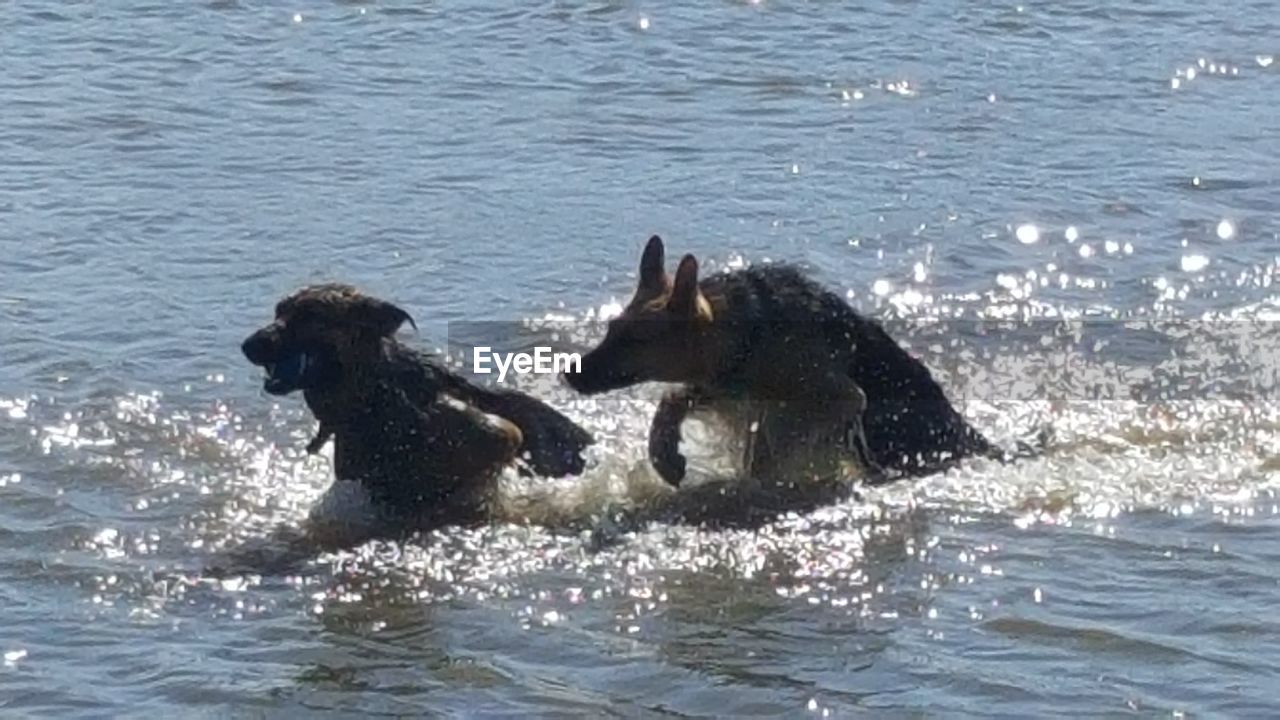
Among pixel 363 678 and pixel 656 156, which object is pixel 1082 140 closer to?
pixel 656 156

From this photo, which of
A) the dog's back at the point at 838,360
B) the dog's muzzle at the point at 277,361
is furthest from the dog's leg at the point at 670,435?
the dog's muzzle at the point at 277,361

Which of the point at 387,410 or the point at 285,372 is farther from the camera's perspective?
the point at 387,410

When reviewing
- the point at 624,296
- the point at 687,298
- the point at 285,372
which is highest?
the point at 687,298

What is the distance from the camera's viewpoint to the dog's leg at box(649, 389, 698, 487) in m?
9.56

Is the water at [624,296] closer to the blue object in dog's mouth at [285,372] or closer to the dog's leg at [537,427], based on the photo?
the dog's leg at [537,427]

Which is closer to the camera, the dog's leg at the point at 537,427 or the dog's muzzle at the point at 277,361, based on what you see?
the dog's muzzle at the point at 277,361

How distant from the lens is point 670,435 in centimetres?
969

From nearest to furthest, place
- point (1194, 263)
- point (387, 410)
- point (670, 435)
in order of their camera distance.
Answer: point (387, 410), point (670, 435), point (1194, 263)

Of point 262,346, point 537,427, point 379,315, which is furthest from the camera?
point 537,427

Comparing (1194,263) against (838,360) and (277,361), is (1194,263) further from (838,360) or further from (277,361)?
(277,361)

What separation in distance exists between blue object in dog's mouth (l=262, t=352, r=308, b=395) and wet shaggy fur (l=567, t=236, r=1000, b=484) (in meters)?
0.97

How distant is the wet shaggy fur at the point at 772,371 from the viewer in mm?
9531

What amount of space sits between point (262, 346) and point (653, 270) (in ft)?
4.66

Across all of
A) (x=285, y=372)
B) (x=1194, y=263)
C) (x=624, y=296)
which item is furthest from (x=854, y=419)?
(x=1194, y=263)
